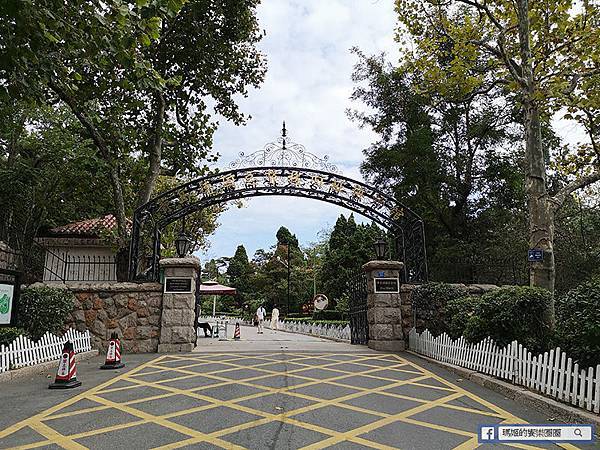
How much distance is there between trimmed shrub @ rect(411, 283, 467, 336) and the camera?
10734mm

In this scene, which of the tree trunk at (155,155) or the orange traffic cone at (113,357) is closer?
the orange traffic cone at (113,357)

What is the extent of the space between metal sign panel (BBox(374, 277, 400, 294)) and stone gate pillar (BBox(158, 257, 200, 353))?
15.7 feet

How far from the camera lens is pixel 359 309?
43.7ft

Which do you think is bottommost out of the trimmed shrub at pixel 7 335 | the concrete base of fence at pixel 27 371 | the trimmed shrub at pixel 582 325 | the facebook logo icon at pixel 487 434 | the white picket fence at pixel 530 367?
the facebook logo icon at pixel 487 434

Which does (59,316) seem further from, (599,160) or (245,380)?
(599,160)

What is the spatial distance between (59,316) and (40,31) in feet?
20.1

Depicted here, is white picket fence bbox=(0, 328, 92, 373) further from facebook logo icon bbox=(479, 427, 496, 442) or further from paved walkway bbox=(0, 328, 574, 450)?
facebook logo icon bbox=(479, 427, 496, 442)

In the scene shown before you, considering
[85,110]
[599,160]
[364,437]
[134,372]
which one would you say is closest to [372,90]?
[599,160]

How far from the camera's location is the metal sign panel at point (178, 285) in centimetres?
1115

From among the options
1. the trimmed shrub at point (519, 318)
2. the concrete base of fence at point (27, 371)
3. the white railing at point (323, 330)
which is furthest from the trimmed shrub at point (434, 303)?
the concrete base of fence at point (27, 371)

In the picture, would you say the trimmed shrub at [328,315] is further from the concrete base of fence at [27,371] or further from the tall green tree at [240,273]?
the tall green tree at [240,273]

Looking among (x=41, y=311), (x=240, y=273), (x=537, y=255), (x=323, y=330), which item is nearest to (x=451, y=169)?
(x=323, y=330)

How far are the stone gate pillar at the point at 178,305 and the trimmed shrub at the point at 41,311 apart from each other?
7.29 ft

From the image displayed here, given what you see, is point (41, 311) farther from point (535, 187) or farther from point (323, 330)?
point (323, 330)
